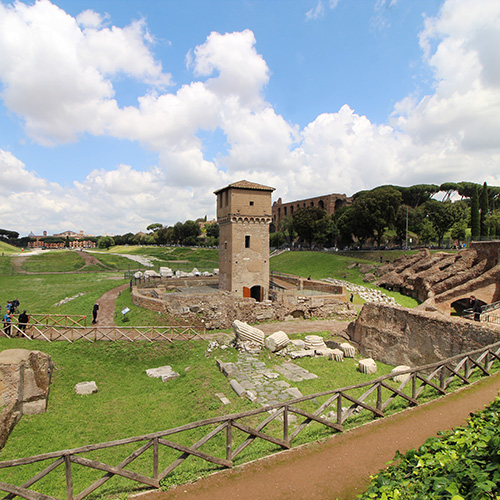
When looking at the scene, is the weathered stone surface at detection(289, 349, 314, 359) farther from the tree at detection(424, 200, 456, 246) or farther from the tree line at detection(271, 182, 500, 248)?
the tree at detection(424, 200, 456, 246)

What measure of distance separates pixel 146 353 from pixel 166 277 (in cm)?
1909

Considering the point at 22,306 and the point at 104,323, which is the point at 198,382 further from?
the point at 22,306

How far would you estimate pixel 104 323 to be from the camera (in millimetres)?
21312

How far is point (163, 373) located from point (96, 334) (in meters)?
5.17

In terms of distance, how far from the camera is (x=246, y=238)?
27.9m

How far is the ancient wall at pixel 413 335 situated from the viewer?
1185cm

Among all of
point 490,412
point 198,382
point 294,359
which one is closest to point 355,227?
point 294,359

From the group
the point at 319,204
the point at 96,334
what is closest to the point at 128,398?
the point at 96,334

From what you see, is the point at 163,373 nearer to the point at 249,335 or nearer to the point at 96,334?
the point at 249,335

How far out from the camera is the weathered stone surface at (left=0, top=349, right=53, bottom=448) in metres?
8.98

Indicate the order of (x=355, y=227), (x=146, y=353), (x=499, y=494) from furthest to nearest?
1. (x=355, y=227)
2. (x=146, y=353)
3. (x=499, y=494)

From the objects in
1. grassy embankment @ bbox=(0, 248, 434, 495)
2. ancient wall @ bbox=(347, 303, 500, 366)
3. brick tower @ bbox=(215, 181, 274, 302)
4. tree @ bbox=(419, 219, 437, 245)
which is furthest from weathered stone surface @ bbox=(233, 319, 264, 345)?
tree @ bbox=(419, 219, 437, 245)

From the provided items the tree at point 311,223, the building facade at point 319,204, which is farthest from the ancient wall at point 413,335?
the building facade at point 319,204

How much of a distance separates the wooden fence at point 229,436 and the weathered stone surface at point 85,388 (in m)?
3.48
